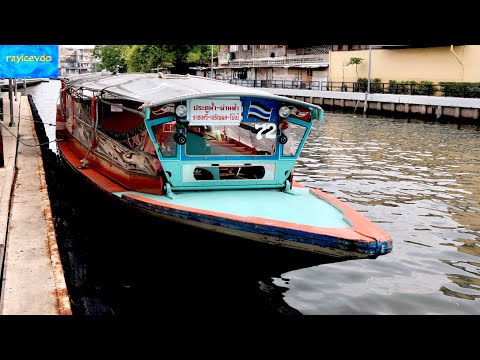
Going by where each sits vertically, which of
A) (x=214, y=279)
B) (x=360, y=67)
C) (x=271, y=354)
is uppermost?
(x=360, y=67)

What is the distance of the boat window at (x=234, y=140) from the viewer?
863cm

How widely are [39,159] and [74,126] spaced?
1.53m

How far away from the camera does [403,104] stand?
113 feet

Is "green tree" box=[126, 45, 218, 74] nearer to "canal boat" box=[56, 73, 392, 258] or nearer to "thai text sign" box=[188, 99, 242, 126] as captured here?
"canal boat" box=[56, 73, 392, 258]

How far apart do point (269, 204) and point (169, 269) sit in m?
1.74

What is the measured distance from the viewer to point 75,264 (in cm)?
805

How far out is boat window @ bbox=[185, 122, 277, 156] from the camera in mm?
8633

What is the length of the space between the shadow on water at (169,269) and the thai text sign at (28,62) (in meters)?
7.04

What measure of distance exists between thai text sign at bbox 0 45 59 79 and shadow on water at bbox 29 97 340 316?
704 centimetres

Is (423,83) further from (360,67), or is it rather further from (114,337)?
(114,337)

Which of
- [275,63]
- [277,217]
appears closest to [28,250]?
[277,217]

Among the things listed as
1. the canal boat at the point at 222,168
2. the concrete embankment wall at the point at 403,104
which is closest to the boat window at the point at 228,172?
the canal boat at the point at 222,168
